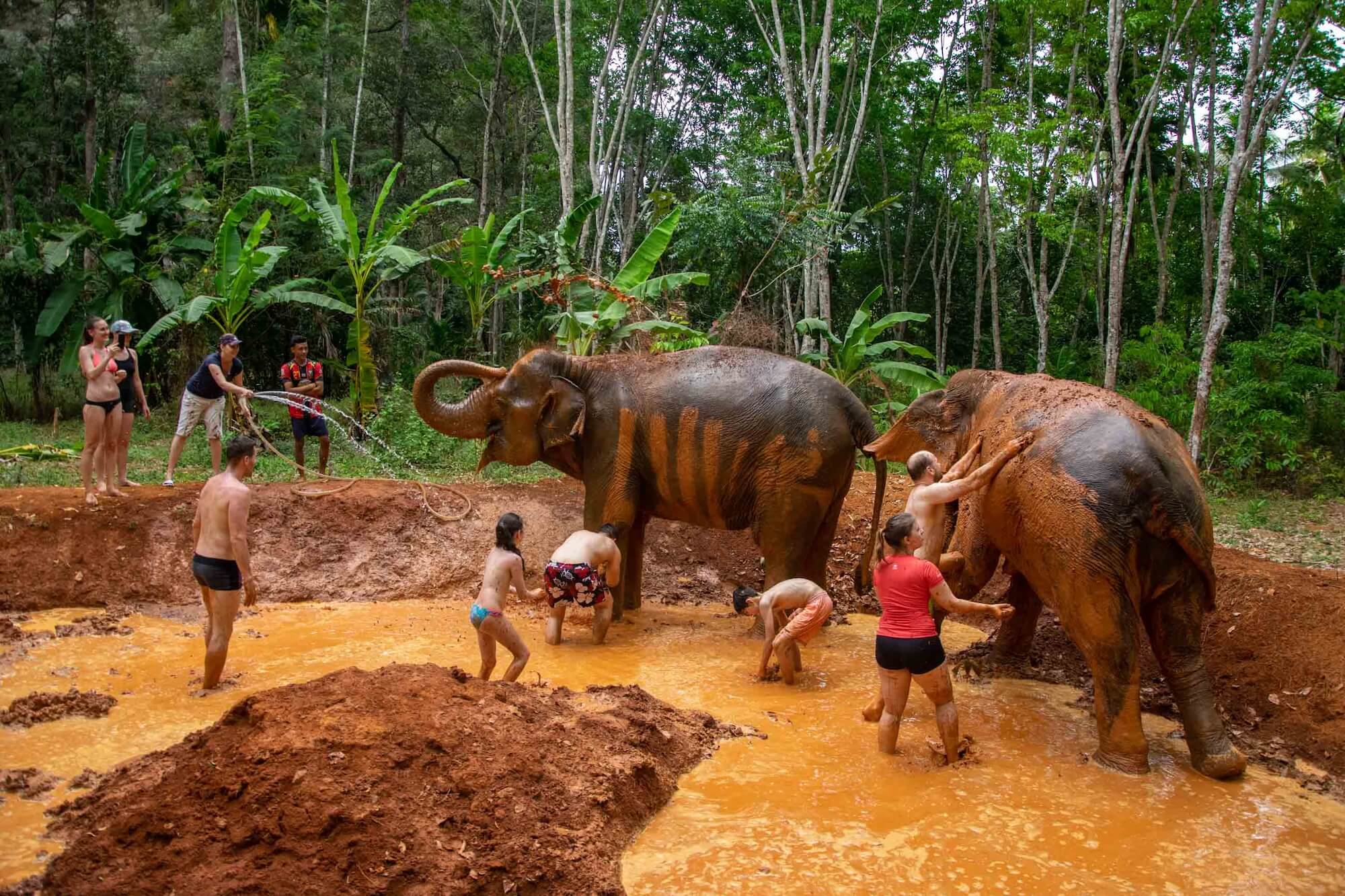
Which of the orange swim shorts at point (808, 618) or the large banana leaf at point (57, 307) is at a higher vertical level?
the large banana leaf at point (57, 307)

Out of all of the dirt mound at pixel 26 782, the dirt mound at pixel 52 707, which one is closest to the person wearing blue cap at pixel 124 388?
the dirt mound at pixel 52 707

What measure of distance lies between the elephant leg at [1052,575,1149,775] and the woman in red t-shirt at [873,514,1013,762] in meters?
0.43

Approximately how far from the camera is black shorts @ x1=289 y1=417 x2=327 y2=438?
11.8 metres

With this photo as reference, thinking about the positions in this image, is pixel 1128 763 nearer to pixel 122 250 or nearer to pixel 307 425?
pixel 307 425

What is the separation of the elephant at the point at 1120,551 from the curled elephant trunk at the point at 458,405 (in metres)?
5.00

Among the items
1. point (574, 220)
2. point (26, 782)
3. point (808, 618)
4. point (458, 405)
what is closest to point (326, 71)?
point (574, 220)

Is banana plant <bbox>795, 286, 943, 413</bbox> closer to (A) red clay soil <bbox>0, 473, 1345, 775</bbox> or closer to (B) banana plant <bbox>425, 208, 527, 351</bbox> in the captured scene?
(A) red clay soil <bbox>0, 473, 1345, 775</bbox>

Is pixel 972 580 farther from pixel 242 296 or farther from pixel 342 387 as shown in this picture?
pixel 342 387

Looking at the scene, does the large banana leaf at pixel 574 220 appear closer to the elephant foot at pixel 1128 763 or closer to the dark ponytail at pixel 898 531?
the dark ponytail at pixel 898 531

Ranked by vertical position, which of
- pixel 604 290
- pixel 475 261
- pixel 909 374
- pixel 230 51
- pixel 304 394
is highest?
pixel 230 51

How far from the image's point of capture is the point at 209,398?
1048cm

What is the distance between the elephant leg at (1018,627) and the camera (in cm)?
768

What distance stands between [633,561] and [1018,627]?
3557mm

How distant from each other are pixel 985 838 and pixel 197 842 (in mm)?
3632
